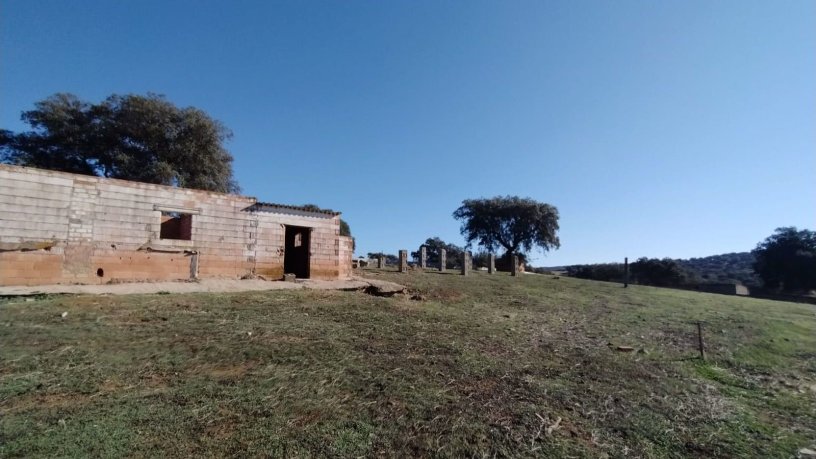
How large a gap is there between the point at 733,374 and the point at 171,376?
31.7ft

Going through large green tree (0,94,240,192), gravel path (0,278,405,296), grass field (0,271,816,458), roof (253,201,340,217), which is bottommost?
grass field (0,271,816,458)

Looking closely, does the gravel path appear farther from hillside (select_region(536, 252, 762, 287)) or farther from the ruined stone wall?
hillside (select_region(536, 252, 762, 287))

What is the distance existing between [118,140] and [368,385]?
89.2ft

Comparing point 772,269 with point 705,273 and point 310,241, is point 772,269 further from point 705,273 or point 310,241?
point 310,241

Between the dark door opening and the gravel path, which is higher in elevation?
the dark door opening

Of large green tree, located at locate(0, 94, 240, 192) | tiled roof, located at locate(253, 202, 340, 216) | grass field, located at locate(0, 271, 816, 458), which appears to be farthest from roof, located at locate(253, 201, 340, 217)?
large green tree, located at locate(0, 94, 240, 192)

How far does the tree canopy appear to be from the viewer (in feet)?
135

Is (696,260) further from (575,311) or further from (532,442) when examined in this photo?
(532,442)

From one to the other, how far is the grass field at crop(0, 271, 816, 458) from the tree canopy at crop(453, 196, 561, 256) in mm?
30822

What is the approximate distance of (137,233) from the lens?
44.3ft

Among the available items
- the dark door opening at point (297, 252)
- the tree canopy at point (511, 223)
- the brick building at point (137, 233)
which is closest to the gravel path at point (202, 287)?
the brick building at point (137, 233)

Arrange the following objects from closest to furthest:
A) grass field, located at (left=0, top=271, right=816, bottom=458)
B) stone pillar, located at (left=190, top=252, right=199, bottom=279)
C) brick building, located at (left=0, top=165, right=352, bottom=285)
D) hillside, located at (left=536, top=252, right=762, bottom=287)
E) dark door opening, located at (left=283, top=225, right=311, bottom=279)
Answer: grass field, located at (left=0, top=271, right=816, bottom=458) < brick building, located at (left=0, top=165, right=352, bottom=285) < stone pillar, located at (left=190, top=252, right=199, bottom=279) < dark door opening, located at (left=283, top=225, right=311, bottom=279) < hillside, located at (left=536, top=252, right=762, bottom=287)

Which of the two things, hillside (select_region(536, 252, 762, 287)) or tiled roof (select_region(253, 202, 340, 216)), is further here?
hillside (select_region(536, 252, 762, 287))

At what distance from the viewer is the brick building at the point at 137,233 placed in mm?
11859
